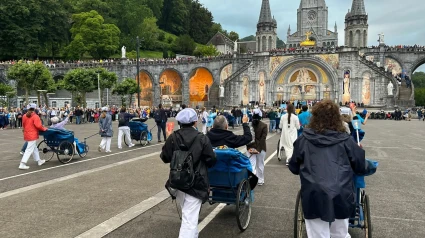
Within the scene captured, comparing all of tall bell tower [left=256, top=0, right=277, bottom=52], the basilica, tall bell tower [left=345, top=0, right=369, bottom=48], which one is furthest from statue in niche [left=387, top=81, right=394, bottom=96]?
tall bell tower [left=256, top=0, right=277, bottom=52]

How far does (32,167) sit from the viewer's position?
9.96m

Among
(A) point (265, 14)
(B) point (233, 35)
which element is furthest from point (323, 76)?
(B) point (233, 35)

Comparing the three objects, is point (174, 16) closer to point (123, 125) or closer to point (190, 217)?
point (123, 125)

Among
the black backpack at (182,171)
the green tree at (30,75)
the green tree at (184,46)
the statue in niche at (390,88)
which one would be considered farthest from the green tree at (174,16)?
the black backpack at (182,171)

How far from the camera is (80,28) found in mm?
59031

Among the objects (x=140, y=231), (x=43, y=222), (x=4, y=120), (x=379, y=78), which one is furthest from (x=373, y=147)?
(x=379, y=78)

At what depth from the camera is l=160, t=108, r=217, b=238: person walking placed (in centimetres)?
403

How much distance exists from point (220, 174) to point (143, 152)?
26.4 ft

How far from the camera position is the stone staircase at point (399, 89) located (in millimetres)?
40366

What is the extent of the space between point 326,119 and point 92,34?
203ft

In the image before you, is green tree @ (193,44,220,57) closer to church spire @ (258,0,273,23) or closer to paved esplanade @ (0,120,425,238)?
church spire @ (258,0,273,23)

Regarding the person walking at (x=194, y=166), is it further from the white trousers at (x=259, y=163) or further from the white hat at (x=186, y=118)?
the white trousers at (x=259, y=163)

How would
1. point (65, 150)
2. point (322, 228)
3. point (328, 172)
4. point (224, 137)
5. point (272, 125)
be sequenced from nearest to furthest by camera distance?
point (328, 172) < point (322, 228) < point (224, 137) < point (65, 150) < point (272, 125)

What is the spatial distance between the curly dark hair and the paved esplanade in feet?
6.71
